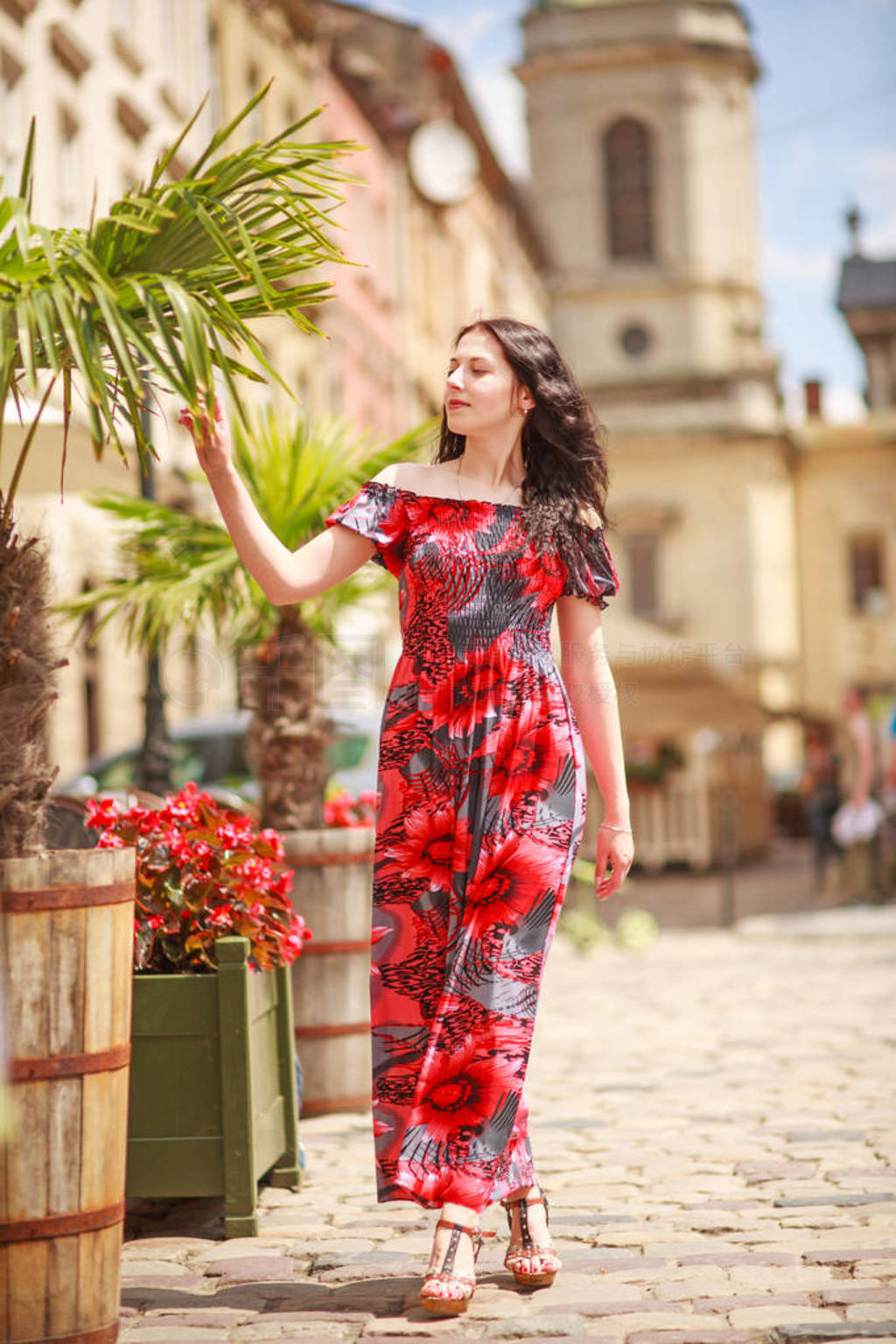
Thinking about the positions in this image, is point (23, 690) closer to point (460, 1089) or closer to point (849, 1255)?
point (460, 1089)

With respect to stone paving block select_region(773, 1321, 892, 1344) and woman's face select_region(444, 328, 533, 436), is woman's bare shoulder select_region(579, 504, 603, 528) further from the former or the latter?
stone paving block select_region(773, 1321, 892, 1344)

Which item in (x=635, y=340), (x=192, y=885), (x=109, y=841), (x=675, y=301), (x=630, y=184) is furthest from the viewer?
(x=635, y=340)

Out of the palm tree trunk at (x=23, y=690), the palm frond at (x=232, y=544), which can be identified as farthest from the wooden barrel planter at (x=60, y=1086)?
the palm frond at (x=232, y=544)

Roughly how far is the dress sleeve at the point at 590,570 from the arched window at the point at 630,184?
49.6 metres

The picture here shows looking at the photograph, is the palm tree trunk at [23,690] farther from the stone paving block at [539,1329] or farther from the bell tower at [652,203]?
the bell tower at [652,203]

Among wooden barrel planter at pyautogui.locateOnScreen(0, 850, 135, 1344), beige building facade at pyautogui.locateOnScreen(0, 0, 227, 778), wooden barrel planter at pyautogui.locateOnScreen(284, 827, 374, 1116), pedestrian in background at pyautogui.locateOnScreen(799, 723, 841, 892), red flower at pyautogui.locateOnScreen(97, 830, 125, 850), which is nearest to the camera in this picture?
wooden barrel planter at pyautogui.locateOnScreen(0, 850, 135, 1344)

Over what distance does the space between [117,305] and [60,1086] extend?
1.38 metres

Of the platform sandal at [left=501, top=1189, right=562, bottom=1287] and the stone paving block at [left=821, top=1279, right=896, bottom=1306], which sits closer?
the stone paving block at [left=821, top=1279, right=896, bottom=1306]

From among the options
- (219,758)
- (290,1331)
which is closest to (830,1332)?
(290,1331)

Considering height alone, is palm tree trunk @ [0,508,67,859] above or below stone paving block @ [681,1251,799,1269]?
above

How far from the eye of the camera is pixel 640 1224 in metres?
4.73

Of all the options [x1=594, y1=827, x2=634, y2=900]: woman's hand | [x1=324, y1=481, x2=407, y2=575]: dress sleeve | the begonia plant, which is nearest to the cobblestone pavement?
the begonia plant

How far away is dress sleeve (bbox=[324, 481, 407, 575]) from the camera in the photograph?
13.6 feet

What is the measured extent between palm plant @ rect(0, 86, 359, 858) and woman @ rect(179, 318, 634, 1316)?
431 mm
